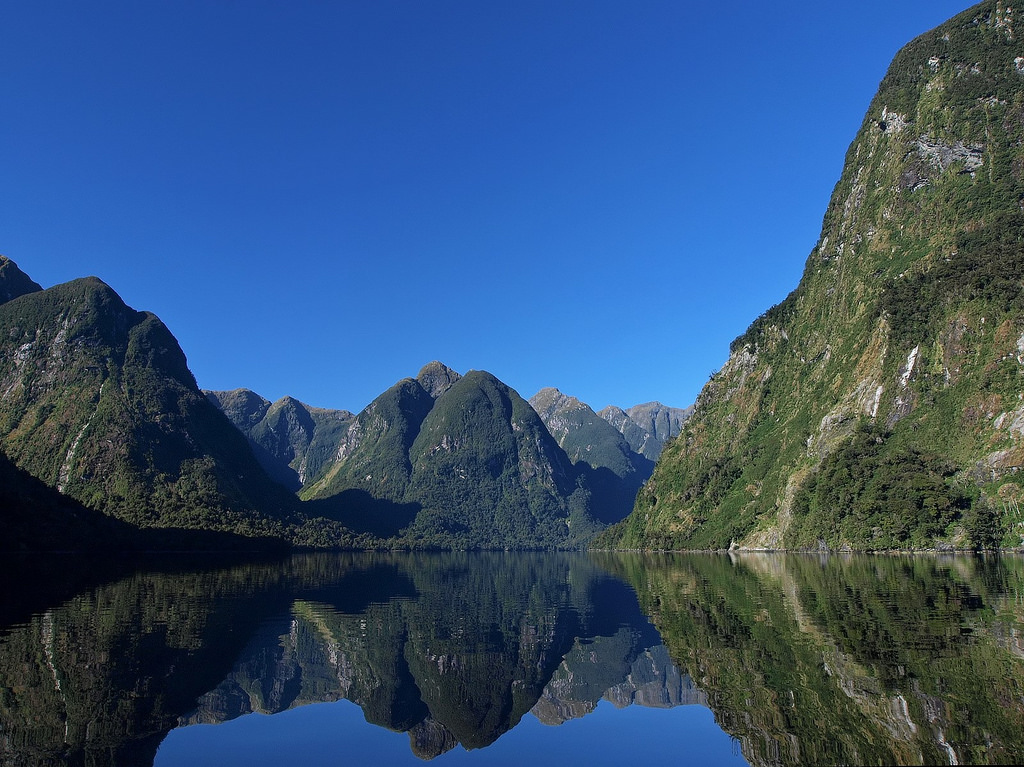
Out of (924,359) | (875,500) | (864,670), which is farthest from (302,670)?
(924,359)

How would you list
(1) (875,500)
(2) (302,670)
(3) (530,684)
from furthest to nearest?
1. (1) (875,500)
2. (2) (302,670)
3. (3) (530,684)

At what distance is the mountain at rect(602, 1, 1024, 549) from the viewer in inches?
4535

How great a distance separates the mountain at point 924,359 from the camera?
115188 millimetres

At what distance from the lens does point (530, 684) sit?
2856cm

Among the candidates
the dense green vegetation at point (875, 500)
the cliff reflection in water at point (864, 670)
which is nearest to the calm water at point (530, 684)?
the cliff reflection in water at point (864, 670)

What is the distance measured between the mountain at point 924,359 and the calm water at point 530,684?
241ft

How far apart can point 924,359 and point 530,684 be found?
142 m

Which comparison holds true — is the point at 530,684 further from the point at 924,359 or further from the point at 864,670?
the point at 924,359

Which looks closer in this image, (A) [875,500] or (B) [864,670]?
(B) [864,670]

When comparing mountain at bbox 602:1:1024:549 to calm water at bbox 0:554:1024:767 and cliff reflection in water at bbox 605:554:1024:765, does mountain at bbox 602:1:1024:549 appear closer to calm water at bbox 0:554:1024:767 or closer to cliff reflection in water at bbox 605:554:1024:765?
cliff reflection in water at bbox 605:554:1024:765

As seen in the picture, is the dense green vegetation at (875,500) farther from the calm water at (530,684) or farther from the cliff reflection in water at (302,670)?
the cliff reflection in water at (302,670)

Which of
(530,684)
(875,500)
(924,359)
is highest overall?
(924,359)

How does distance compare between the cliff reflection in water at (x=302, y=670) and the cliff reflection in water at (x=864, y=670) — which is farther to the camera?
the cliff reflection in water at (x=302, y=670)

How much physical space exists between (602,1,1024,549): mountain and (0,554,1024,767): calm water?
73.4m
